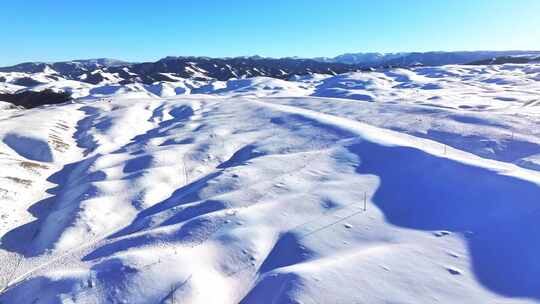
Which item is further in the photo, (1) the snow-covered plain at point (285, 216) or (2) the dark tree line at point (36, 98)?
(2) the dark tree line at point (36, 98)

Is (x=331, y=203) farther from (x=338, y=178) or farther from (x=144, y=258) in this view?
(x=144, y=258)

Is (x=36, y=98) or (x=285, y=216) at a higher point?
(x=36, y=98)

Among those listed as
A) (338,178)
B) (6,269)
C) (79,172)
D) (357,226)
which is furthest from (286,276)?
(79,172)

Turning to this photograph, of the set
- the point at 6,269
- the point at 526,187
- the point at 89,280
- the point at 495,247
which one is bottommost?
the point at 6,269

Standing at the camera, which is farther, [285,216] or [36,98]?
[36,98]

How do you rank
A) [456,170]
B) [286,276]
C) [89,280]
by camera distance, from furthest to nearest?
[456,170], [89,280], [286,276]

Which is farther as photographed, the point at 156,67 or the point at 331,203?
the point at 156,67

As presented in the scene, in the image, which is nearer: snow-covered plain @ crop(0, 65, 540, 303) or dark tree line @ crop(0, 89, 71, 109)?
snow-covered plain @ crop(0, 65, 540, 303)

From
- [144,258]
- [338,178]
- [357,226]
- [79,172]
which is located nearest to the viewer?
[144,258]
